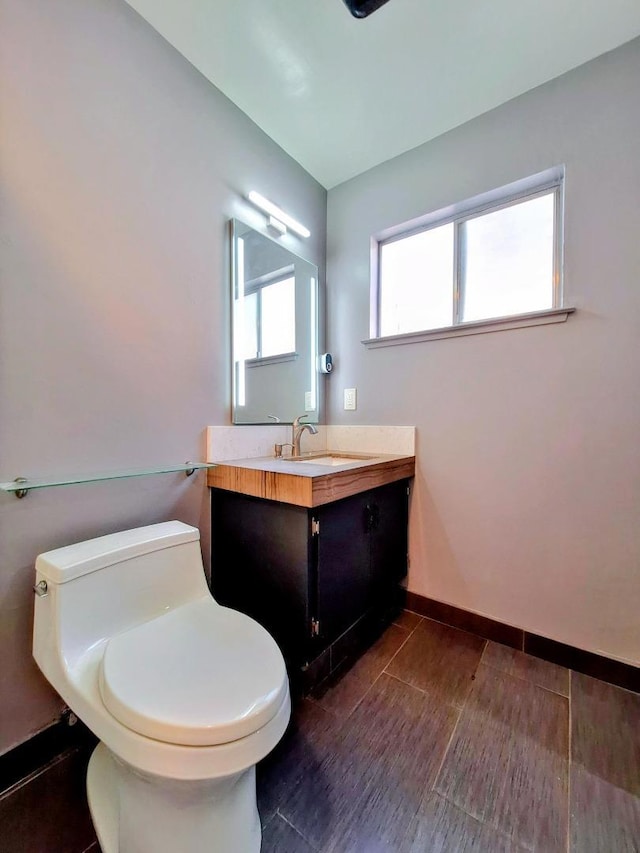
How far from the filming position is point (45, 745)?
1.01m

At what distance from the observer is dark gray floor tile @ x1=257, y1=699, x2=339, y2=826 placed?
924 millimetres

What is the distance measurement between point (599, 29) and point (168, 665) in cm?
251

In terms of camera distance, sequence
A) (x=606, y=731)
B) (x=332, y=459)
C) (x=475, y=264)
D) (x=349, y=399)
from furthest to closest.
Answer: (x=349, y=399)
(x=332, y=459)
(x=475, y=264)
(x=606, y=731)

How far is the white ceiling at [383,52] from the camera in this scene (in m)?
1.20

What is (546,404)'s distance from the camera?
143 centimetres

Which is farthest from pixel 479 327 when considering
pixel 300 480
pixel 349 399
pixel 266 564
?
pixel 266 564

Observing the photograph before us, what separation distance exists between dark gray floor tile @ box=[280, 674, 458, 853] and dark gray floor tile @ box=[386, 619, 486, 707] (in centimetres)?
8

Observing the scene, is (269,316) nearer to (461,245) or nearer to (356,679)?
(461,245)

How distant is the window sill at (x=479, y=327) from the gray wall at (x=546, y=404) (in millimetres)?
31

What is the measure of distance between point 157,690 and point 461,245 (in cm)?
211

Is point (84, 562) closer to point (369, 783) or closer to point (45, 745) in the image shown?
point (45, 745)

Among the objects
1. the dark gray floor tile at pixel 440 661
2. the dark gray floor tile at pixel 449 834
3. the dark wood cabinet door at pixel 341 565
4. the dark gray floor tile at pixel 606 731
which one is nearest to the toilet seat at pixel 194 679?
the dark wood cabinet door at pixel 341 565

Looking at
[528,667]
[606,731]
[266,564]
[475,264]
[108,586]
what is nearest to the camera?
[108,586]

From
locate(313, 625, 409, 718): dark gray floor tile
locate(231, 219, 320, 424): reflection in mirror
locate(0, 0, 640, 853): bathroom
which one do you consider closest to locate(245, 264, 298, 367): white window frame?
locate(231, 219, 320, 424): reflection in mirror
